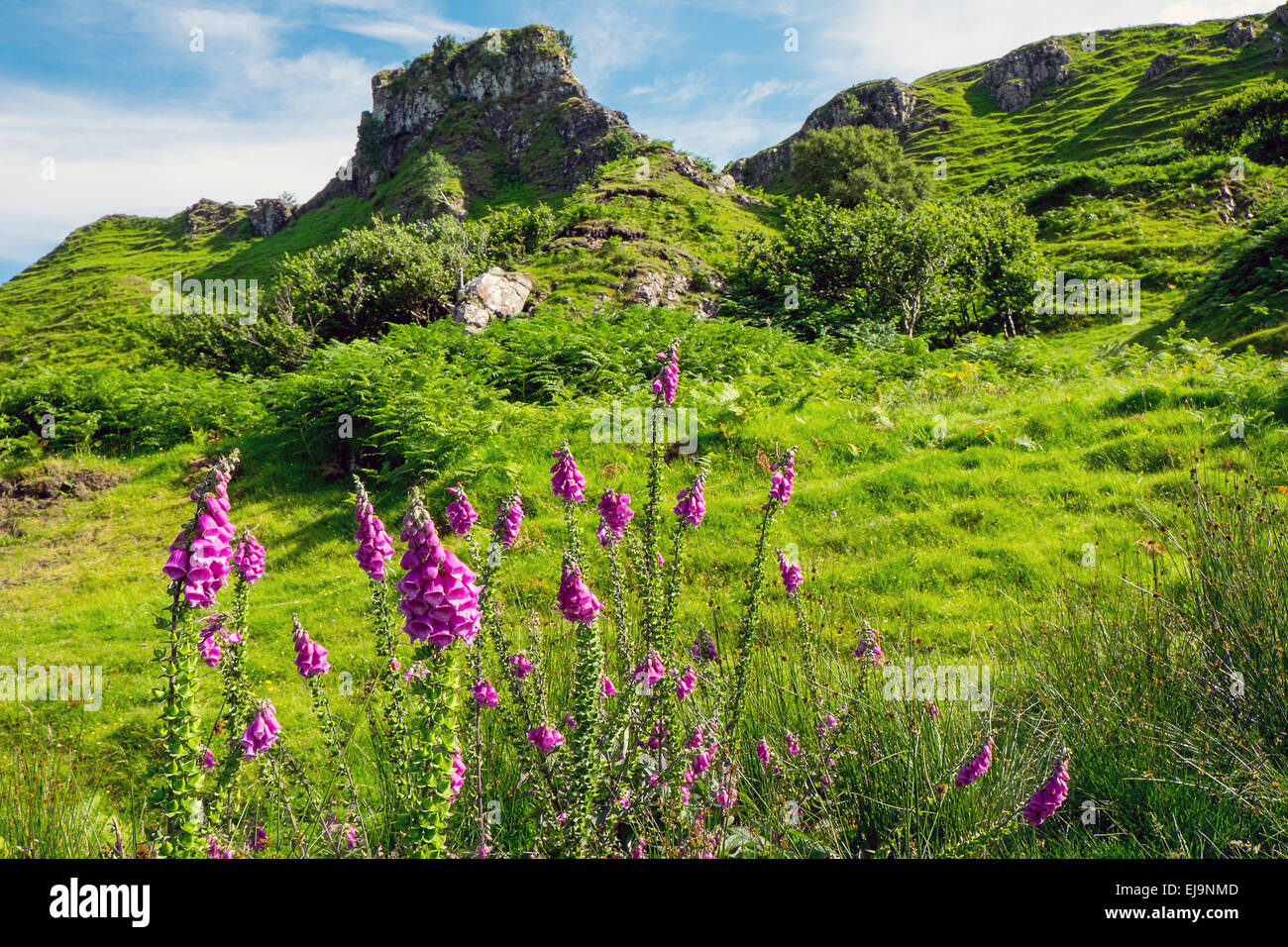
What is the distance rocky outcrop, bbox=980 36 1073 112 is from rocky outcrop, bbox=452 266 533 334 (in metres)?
94.1

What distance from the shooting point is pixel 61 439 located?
12.2 meters

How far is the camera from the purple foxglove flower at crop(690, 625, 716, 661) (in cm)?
445

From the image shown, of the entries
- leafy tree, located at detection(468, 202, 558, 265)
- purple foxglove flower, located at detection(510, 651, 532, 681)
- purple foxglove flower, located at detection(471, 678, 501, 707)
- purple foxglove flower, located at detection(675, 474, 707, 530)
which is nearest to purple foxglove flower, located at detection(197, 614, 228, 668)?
purple foxglove flower, located at detection(471, 678, 501, 707)

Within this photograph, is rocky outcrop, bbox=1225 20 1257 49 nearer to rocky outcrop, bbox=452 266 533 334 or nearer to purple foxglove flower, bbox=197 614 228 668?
rocky outcrop, bbox=452 266 533 334

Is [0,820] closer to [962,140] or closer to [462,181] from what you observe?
[462,181]

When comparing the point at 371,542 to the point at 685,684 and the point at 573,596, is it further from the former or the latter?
the point at 685,684

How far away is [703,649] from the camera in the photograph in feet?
14.8

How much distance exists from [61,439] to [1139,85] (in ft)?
316

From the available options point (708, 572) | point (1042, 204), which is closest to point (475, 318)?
point (708, 572)

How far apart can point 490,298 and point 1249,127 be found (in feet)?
157

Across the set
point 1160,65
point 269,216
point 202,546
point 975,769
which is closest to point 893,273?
point 975,769

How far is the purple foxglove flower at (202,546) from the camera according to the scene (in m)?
2.30
